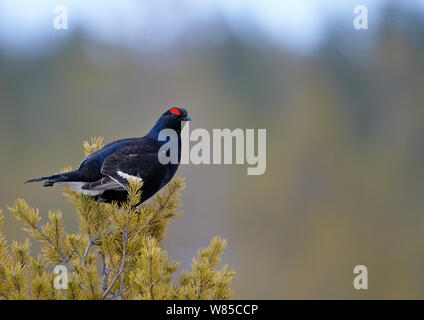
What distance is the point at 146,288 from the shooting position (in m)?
2.50

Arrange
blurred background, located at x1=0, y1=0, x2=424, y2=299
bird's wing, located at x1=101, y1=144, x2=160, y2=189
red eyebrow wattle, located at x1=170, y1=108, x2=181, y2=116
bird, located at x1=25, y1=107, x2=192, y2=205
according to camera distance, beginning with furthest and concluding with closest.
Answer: blurred background, located at x1=0, y1=0, x2=424, y2=299 < red eyebrow wattle, located at x1=170, y1=108, x2=181, y2=116 < bird's wing, located at x1=101, y1=144, x2=160, y2=189 < bird, located at x1=25, y1=107, x2=192, y2=205

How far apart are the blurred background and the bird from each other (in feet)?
67.9

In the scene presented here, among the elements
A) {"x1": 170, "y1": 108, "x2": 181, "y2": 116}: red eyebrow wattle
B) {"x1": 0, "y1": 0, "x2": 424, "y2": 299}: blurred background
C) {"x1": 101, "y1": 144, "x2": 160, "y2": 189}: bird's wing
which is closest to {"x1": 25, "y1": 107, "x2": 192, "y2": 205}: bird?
{"x1": 101, "y1": 144, "x2": 160, "y2": 189}: bird's wing

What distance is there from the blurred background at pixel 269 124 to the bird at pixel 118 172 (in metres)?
20.7

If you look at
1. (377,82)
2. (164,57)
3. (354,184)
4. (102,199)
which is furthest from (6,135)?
(102,199)

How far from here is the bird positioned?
3.43 m

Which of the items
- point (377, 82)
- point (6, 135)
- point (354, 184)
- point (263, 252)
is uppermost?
point (377, 82)

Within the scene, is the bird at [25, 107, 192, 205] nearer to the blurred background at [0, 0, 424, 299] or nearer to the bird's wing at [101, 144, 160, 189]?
the bird's wing at [101, 144, 160, 189]

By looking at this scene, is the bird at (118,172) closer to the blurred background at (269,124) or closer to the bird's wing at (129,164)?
the bird's wing at (129,164)

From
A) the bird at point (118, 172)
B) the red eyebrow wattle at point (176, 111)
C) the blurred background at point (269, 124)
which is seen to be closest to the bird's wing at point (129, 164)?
the bird at point (118, 172)

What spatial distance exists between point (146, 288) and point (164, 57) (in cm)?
5341

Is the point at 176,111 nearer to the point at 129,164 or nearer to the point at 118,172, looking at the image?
the point at 129,164

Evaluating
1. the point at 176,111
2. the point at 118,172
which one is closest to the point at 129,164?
the point at 118,172
